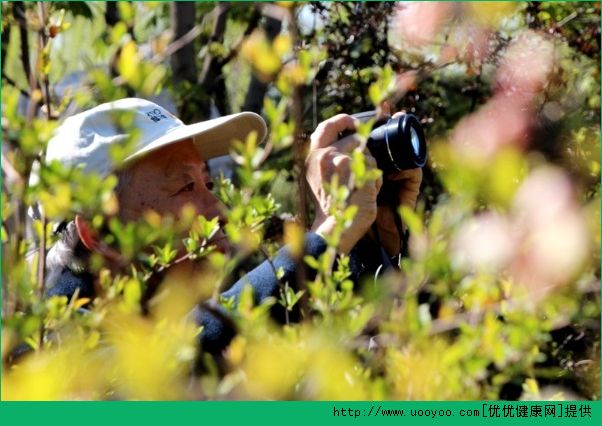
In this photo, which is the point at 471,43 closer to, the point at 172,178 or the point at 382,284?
the point at 172,178

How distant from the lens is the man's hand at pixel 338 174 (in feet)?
5.13

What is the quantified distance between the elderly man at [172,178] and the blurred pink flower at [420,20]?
495mm

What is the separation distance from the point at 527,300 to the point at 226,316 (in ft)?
1.16

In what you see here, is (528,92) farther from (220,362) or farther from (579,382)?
(220,362)

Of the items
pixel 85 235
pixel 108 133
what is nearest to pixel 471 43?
pixel 108 133

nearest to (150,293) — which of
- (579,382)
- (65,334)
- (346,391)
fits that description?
(65,334)

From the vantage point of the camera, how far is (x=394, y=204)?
2.05 metres

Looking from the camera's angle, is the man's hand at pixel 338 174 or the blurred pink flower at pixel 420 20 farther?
the blurred pink flower at pixel 420 20

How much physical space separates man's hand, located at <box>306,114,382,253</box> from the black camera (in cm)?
4

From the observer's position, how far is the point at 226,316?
3.27 feet

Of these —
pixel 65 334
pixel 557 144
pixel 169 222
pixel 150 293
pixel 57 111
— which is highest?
pixel 57 111

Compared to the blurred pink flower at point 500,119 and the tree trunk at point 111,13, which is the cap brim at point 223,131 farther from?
the tree trunk at point 111,13

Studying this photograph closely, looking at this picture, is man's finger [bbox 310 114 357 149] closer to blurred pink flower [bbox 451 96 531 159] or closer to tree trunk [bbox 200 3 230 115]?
blurred pink flower [bbox 451 96 531 159]

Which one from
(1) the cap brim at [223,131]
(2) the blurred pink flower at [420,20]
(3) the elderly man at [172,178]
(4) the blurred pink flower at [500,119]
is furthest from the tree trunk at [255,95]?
(3) the elderly man at [172,178]
